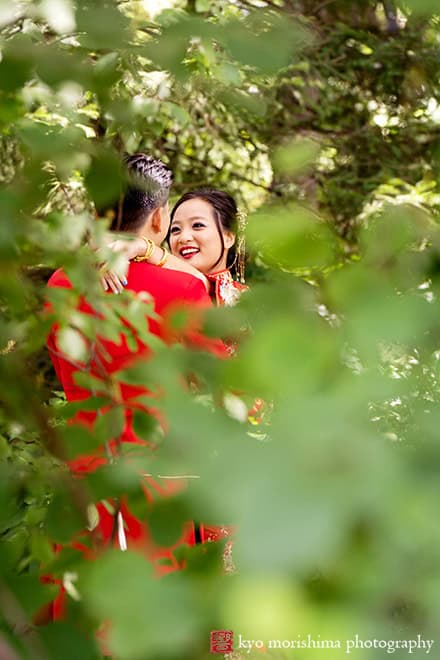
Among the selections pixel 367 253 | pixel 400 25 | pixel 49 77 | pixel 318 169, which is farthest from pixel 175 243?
pixel 400 25

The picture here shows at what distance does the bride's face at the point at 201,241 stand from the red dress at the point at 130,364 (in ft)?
2.76

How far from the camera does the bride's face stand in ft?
8.64

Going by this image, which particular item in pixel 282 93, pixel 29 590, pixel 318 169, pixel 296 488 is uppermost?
pixel 296 488

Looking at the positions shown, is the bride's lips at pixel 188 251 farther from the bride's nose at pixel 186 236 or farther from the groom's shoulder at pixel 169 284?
the groom's shoulder at pixel 169 284

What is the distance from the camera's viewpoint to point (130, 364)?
71 centimetres

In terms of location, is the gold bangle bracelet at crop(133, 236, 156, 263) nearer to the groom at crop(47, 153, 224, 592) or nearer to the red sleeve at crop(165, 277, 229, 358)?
the groom at crop(47, 153, 224, 592)

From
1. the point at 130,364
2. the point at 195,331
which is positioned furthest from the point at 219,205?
the point at 195,331

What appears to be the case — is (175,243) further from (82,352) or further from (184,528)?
(184,528)

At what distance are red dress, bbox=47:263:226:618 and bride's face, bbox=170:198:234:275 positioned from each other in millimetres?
842

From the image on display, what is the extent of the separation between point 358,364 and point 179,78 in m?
0.30

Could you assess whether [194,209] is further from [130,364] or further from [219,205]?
[130,364]

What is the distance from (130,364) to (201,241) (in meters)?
1.95

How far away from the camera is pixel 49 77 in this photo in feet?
2.06

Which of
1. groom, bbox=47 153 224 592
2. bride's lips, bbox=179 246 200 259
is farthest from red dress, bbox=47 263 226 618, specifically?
bride's lips, bbox=179 246 200 259
